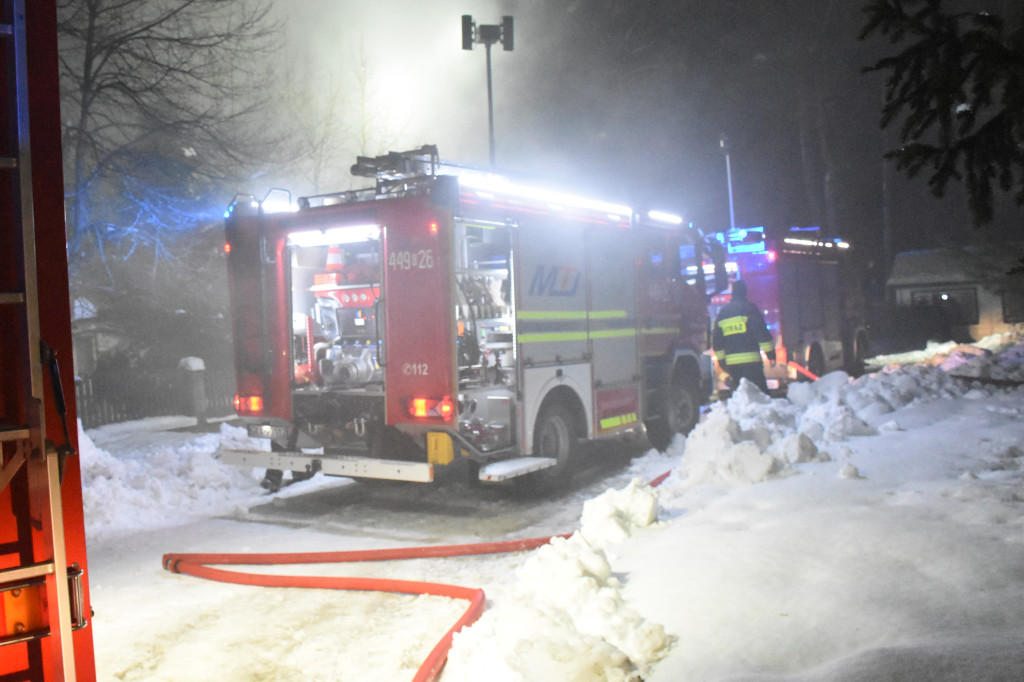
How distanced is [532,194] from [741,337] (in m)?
4.02

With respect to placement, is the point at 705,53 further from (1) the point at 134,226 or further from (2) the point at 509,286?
(2) the point at 509,286

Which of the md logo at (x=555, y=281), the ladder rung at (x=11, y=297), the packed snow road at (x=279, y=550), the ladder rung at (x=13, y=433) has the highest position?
the md logo at (x=555, y=281)

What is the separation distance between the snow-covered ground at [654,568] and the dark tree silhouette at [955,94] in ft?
6.30

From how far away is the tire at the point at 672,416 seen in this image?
33.7 ft

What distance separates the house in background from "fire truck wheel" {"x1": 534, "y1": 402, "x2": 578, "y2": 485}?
26795mm

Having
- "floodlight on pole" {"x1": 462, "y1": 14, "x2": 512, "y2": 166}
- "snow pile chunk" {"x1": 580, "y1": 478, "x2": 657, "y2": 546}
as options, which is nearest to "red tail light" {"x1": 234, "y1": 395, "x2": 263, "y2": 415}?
"snow pile chunk" {"x1": 580, "y1": 478, "x2": 657, "y2": 546}

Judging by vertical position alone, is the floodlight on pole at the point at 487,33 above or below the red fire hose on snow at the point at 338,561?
above

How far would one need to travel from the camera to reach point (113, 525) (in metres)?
7.30

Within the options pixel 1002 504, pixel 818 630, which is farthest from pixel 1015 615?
pixel 1002 504

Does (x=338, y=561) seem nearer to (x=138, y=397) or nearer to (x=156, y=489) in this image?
(x=156, y=489)

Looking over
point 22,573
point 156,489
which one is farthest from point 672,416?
point 22,573

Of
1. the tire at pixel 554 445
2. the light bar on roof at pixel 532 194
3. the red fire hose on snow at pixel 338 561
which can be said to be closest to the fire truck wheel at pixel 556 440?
the tire at pixel 554 445

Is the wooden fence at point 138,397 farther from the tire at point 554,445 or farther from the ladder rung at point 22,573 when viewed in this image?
the ladder rung at point 22,573

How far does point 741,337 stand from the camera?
10.6 metres
